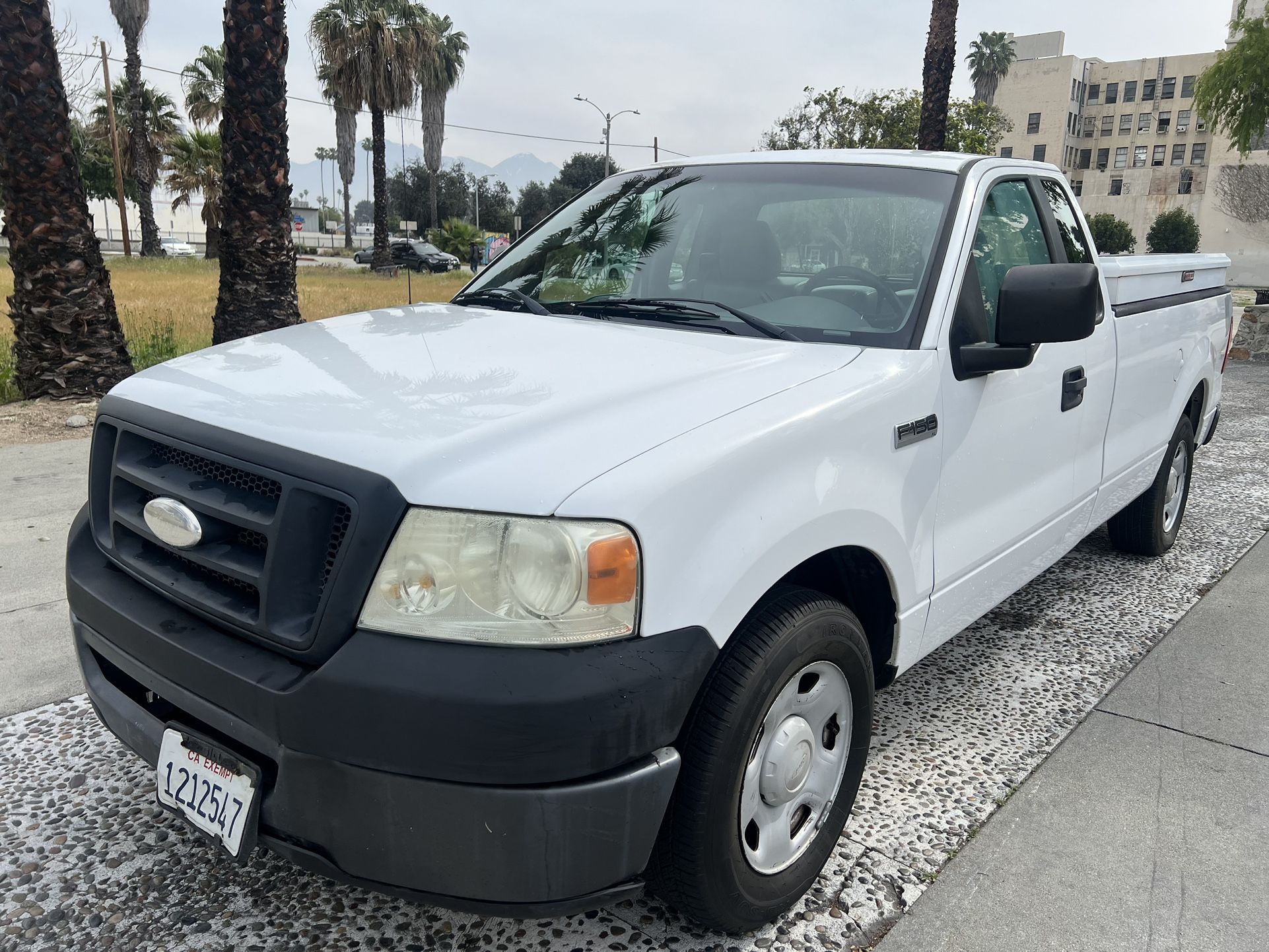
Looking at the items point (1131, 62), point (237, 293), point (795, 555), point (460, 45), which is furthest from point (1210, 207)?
point (795, 555)

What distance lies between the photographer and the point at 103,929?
2.16m

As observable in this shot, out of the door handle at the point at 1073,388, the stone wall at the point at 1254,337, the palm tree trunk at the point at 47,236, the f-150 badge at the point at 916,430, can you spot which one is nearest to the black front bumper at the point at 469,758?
the f-150 badge at the point at 916,430

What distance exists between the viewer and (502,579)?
168 centimetres

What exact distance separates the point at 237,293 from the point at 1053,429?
7662 mm

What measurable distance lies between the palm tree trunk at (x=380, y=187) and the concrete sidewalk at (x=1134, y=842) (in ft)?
108

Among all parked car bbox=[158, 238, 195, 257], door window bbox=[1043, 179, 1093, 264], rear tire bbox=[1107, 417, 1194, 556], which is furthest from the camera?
parked car bbox=[158, 238, 195, 257]

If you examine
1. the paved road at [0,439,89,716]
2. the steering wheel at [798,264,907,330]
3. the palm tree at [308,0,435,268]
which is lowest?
the paved road at [0,439,89,716]

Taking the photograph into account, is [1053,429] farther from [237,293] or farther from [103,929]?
[237,293]

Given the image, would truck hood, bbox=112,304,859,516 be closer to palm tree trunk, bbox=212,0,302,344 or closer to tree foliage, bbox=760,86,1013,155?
palm tree trunk, bbox=212,0,302,344

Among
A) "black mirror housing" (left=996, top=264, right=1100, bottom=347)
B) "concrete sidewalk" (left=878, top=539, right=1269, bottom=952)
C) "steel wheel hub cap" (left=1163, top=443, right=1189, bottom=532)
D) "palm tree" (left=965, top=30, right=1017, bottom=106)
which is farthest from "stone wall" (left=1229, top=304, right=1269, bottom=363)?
"palm tree" (left=965, top=30, right=1017, bottom=106)

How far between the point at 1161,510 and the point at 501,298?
3487 millimetres

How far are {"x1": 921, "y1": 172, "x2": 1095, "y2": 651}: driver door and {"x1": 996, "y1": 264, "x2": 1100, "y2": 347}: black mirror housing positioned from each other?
14cm

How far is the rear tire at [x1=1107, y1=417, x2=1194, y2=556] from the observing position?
472 centimetres

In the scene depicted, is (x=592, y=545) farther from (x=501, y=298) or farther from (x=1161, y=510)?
(x=1161, y=510)
